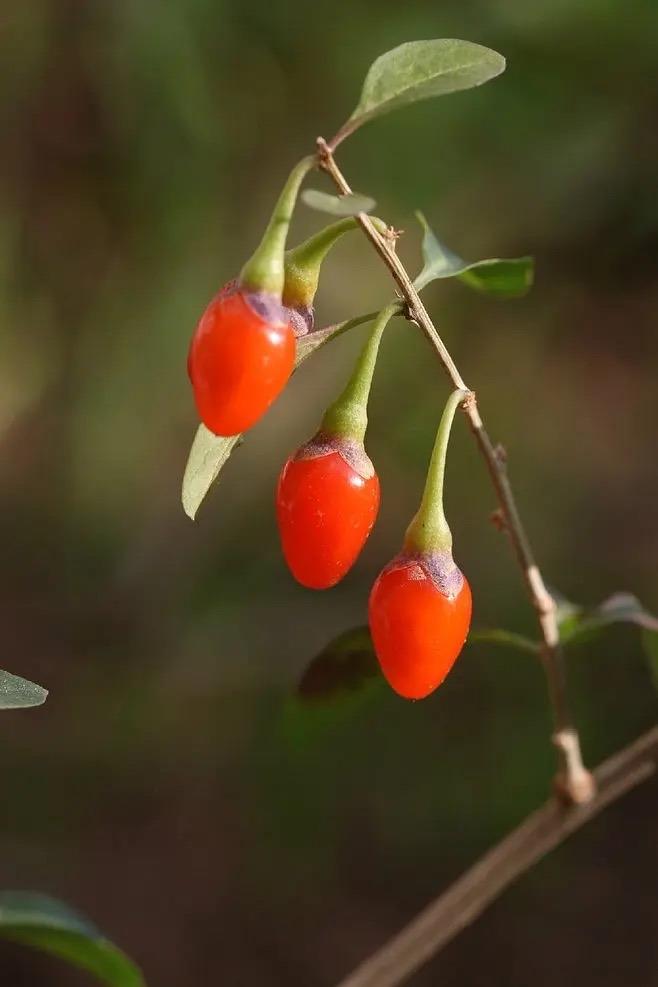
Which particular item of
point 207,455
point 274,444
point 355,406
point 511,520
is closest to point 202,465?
point 207,455

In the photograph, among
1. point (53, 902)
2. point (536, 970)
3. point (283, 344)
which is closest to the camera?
point (283, 344)

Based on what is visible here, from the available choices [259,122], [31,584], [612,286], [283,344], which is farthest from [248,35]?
[283,344]

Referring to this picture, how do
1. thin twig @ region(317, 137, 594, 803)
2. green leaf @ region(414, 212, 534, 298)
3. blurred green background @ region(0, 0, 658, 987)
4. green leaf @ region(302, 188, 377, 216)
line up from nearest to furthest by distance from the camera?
green leaf @ region(302, 188, 377, 216)
thin twig @ region(317, 137, 594, 803)
green leaf @ region(414, 212, 534, 298)
blurred green background @ region(0, 0, 658, 987)

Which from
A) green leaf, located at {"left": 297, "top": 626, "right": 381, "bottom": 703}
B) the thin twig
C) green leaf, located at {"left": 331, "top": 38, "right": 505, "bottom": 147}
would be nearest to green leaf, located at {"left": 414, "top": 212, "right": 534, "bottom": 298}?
the thin twig

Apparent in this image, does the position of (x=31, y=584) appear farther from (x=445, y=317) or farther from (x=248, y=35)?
(x=248, y=35)

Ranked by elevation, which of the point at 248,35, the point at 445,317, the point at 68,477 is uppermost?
the point at 248,35

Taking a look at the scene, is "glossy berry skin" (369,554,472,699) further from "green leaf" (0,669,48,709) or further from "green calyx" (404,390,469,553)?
"green leaf" (0,669,48,709)
